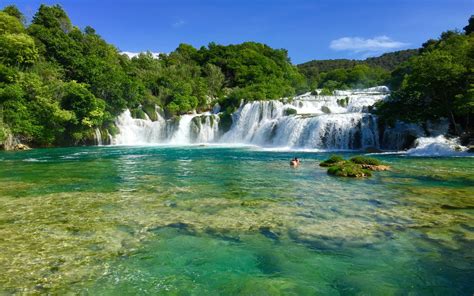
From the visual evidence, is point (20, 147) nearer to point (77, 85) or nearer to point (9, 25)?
point (77, 85)

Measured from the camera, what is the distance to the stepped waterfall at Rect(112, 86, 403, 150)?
3391 centimetres

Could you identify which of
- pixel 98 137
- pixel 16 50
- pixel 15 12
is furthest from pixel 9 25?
pixel 98 137

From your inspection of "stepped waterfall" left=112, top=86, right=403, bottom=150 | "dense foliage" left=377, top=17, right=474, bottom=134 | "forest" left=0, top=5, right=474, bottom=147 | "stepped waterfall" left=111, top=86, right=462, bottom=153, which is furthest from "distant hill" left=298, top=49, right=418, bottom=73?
"dense foliage" left=377, top=17, right=474, bottom=134

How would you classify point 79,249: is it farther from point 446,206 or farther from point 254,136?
point 254,136

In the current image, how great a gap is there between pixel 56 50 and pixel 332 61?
13277cm

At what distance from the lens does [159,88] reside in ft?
184

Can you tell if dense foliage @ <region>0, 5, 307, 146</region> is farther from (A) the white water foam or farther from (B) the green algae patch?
(B) the green algae patch

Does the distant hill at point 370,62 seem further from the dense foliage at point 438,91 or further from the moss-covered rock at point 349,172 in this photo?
the moss-covered rock at point 349,172

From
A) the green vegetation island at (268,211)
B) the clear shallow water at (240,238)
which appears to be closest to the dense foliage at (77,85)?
the green vegetation island at (268,211)

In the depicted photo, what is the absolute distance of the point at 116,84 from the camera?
45844 mm

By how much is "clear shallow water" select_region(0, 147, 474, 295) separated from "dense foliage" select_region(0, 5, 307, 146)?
26854 millimetres

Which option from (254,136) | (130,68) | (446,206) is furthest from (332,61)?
(446,206)

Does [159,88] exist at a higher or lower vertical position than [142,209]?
higher

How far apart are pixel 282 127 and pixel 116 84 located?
22.5m
